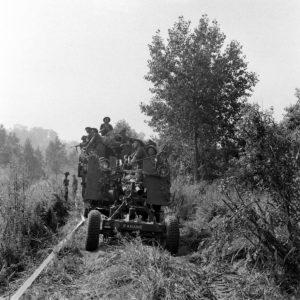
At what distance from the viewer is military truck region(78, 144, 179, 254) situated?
8289mm

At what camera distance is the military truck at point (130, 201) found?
8.29 meters

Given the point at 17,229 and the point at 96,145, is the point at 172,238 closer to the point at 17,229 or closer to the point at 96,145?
the point at 17,229

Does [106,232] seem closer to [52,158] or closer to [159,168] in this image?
[159,168]

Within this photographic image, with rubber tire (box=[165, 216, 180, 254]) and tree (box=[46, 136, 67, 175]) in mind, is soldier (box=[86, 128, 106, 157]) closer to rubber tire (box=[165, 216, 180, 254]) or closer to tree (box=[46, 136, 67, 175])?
rubber tire (box=[165, 216, 180, 254])

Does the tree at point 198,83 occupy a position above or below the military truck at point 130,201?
above

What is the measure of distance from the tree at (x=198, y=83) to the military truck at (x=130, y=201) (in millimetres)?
9585

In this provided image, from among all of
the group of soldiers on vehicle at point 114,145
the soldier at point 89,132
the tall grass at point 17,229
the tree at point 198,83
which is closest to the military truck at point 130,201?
the group of soldiers on vehicle at point 114,145

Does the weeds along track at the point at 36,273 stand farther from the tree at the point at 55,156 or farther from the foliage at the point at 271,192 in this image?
the tree at the point at 55,156

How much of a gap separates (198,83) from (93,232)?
12938 millimetres

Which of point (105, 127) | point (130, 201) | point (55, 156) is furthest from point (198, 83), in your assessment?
point (55, 156)

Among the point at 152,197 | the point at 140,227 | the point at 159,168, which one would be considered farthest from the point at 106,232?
the point at 159,168

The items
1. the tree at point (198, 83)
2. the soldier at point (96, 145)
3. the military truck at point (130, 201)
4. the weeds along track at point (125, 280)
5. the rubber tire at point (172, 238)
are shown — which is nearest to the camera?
the weeds along track at point (125, 280)

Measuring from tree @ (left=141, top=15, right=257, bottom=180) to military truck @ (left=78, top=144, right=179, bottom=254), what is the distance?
9.58 metres

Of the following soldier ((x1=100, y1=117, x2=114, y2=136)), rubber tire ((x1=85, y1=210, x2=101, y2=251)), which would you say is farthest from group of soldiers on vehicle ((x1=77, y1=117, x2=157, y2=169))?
rubber tire ((x1=85, y1=210, x2=101, y2=251))
